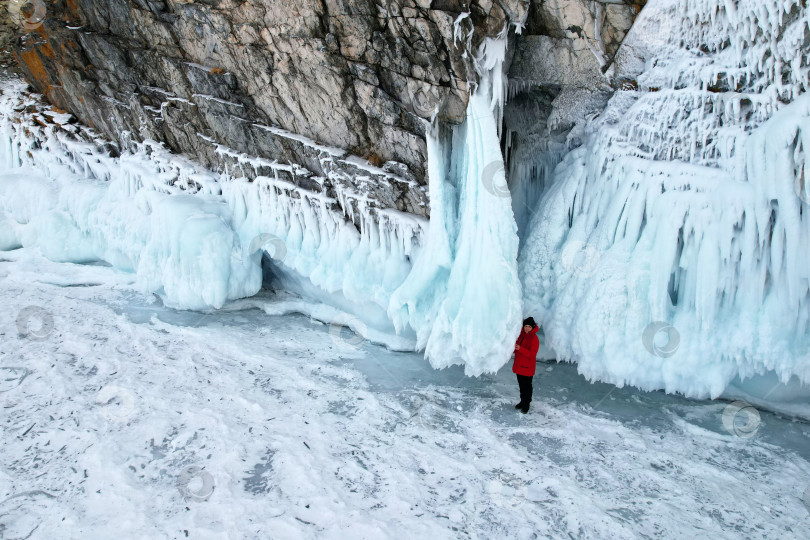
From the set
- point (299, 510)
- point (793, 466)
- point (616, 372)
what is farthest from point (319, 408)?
point (793, 466)

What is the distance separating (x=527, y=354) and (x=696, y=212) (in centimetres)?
232

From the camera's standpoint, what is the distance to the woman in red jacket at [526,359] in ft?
18.1

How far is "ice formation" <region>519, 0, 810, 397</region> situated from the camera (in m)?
5.08

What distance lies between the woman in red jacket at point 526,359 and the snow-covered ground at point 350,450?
247 millimetres

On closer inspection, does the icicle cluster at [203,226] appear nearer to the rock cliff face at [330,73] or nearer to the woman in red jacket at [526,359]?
the rock cliff face at [330,73]

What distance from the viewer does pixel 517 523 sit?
421 cm

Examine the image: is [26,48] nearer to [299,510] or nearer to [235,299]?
[235,299]

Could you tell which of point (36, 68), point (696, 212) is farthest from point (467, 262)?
point (36, 68)

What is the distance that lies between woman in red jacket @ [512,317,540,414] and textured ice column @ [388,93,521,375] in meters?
0.44

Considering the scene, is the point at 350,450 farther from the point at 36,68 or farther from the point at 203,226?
the point at 36,68

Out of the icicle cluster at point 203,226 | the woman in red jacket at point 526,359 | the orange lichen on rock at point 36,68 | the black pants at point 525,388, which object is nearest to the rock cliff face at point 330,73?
the icicle cluster at point 203,226

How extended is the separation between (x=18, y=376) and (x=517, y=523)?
5608 millimetres

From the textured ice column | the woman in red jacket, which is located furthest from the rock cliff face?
the woman in red jacket

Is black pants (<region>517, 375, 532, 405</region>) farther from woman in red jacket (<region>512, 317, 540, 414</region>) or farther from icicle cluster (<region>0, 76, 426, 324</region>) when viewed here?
icicle cluster (<region>0, 76, 426, 324</region>)
